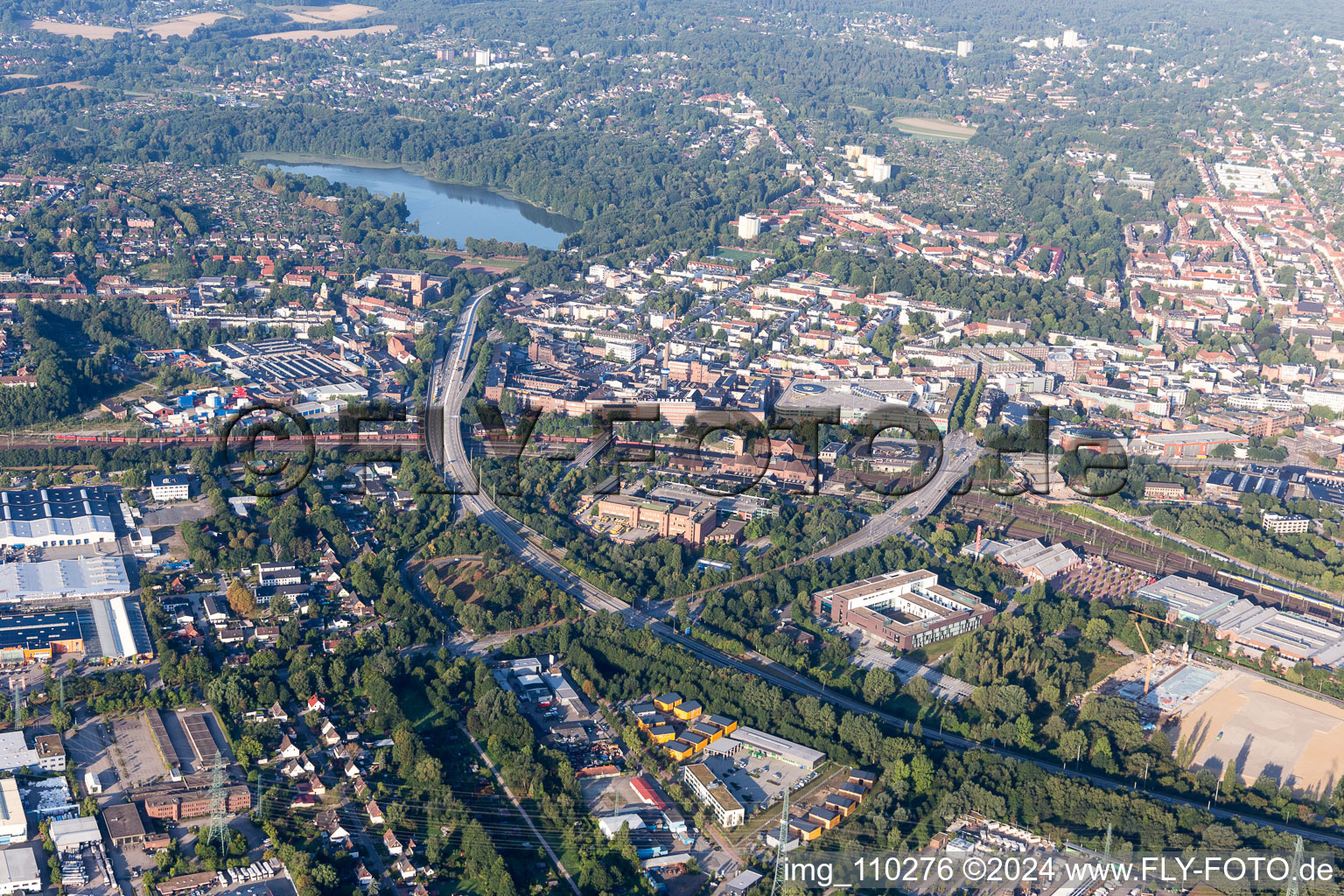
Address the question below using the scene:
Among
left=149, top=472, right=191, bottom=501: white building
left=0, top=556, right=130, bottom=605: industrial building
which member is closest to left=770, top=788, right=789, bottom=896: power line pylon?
left=0, top=556, right=130, bottom=605: industrial building

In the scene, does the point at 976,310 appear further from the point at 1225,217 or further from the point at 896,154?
the point at 896,154

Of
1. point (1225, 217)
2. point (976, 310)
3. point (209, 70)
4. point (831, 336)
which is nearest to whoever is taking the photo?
point (831, 336)

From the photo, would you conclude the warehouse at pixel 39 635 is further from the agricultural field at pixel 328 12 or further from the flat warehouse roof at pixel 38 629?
the agricultural field at pixel 328 12

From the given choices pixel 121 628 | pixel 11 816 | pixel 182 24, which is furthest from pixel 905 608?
pixel 182 24

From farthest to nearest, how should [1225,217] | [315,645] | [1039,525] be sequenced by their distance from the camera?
[1225,217] → [1039,525] → [315,645]

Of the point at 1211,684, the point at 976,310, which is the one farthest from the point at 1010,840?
the point at 976,310

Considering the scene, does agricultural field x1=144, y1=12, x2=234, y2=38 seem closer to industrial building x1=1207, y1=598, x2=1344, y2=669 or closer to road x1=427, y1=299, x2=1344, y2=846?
road x1=427, y1=299, x2=1344, y2=846

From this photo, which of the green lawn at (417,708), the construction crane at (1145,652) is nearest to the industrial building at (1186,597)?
the construction crane at (1145,652)
